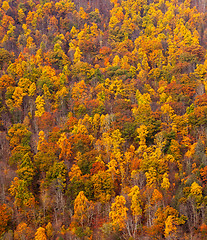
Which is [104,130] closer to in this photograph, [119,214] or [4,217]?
[119,214]

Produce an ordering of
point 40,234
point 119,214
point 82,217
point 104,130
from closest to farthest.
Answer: point 40,234 < point 119,214 < point 82,217 < point 104,130

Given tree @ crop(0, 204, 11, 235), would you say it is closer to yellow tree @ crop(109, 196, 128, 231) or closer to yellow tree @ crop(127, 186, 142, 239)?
yellow tree @ crop(109, 196, 128, 231)

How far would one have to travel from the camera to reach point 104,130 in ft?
174

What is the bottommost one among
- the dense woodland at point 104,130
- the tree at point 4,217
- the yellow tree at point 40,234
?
the yellow tree at point 40,234

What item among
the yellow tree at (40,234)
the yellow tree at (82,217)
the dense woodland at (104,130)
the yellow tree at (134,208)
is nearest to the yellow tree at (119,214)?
the dense woodland at (104,130)


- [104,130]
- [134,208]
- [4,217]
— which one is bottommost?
[134,208]

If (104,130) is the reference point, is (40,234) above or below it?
below

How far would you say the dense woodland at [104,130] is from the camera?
40.4m

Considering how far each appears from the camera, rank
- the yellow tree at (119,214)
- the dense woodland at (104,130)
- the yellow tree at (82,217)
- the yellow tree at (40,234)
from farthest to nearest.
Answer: the dense woodland at (104,130) < the yellow tree at (119,214) < the yellow tree at (82,217) < the yellow tree at (40,234)

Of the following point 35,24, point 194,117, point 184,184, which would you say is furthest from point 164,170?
point 35,24

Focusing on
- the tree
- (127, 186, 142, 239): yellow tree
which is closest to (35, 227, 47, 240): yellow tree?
the tree

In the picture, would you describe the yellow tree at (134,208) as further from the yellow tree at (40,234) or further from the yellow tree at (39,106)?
the yellow tree at (39,106)

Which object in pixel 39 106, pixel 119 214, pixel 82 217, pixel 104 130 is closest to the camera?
pixel 119 214

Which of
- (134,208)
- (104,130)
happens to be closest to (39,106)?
(104,130)
